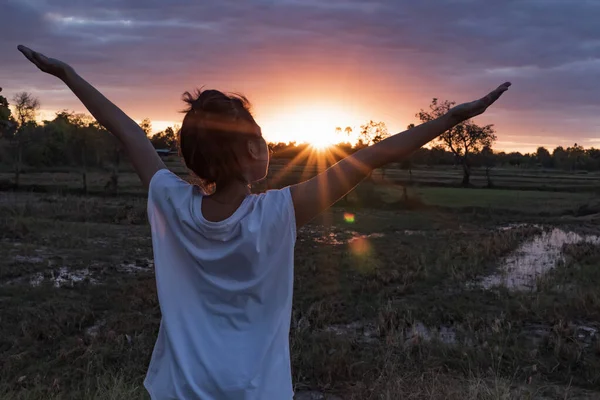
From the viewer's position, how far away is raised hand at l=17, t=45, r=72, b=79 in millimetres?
1775

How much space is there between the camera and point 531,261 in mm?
15703

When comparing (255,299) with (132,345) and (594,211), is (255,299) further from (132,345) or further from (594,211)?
(594,211)

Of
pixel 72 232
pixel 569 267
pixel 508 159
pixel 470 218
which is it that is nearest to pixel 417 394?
pixel 569 267

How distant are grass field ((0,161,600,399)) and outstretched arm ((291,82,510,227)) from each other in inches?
130

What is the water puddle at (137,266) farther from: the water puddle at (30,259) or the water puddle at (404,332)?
the water puddle at (404,332)

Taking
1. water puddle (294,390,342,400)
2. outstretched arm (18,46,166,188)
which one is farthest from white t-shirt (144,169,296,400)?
water puddle (294,390,342,400)

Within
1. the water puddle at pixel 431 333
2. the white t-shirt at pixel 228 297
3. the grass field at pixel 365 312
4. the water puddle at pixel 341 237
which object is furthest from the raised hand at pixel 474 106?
the water puddle at pixel 341 237

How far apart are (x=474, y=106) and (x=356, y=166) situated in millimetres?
362

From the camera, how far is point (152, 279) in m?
11.8

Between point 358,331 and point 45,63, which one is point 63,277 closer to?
point 358,331

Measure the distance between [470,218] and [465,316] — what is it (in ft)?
60.3

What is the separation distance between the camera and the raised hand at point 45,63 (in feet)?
5.82

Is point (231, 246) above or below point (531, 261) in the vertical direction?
above

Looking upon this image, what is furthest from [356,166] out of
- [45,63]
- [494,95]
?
[45,63]
